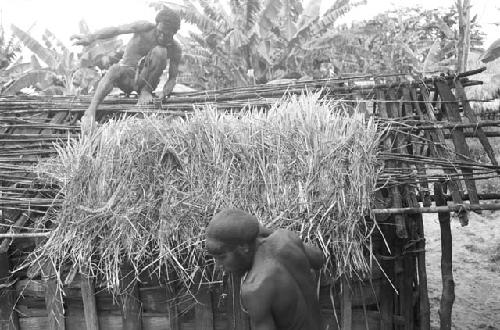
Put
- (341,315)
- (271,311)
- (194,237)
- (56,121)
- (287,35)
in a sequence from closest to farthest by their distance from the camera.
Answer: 1. (271,311)
2. (194,237)
3. (341,315)
4. (56,121)
5. (287,35)

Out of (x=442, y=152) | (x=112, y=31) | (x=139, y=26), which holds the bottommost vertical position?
(x=442, y=152)

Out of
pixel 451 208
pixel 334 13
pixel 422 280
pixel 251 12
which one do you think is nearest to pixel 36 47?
pixel 251 12

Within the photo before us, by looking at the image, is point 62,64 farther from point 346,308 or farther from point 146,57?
point 346,308

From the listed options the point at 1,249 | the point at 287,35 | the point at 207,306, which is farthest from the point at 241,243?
the point at 287,35

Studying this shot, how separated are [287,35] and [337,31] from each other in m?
1.58

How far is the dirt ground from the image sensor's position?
7.06 metres

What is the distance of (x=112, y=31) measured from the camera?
18.8ft

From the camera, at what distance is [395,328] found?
4.02 m

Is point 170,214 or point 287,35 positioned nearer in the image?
point 170,214

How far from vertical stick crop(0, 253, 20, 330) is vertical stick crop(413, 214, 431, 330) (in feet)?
11.4

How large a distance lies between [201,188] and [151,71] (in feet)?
10.7

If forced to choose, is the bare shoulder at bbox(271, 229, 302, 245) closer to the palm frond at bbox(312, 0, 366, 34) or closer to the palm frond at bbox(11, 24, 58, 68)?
the palm frond at bbox(312, 0, 366, 34)

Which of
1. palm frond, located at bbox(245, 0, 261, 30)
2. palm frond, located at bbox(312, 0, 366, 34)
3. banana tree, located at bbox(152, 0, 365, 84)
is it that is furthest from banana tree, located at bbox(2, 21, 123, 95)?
palm frond, located at bbox(312, 0, 366, 34)

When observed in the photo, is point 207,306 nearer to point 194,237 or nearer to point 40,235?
point 194,237
